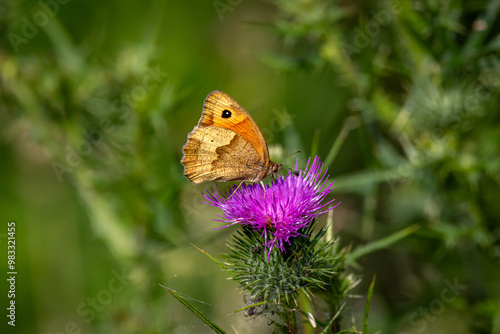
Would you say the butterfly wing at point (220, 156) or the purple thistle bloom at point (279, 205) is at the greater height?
the butterfly wing at point (220, 156)

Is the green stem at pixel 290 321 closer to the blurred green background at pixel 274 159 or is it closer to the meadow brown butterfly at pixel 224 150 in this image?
the blurred green background at pixel 274 159

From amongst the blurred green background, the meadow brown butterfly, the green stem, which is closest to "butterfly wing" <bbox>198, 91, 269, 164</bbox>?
the meadow brown butterfly

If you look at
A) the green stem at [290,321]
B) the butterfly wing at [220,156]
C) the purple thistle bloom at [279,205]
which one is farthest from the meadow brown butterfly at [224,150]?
the green stem at [290,321]

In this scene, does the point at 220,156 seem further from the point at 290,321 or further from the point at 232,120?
the point at 290,321

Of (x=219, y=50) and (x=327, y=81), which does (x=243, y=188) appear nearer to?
(x=327, y=81)

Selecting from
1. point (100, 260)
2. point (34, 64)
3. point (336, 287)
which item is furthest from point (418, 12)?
point (100, 260)

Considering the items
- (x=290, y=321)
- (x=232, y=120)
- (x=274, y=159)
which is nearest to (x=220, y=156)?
(x=232, y=120)
